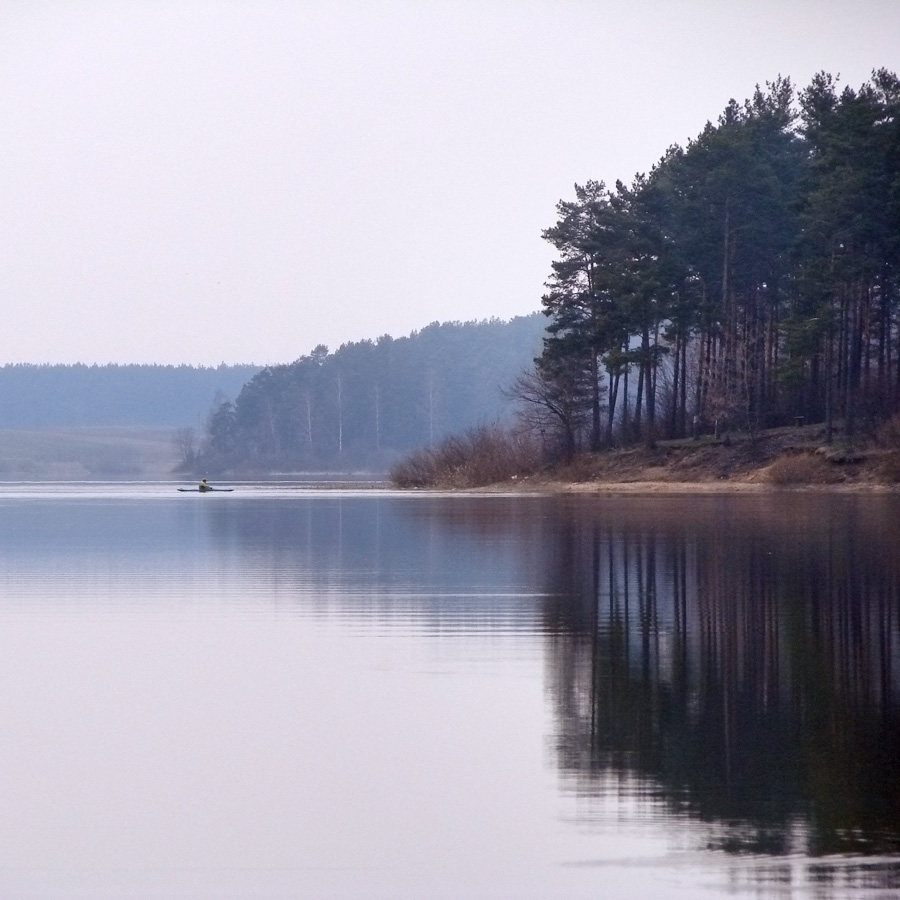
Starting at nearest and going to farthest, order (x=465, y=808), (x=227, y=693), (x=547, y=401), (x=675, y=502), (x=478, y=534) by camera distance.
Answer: (x=465, y=808)
(x=227, y=693)
(x=478, y=534)
(x=675, y=502)
(x=547, y=401)

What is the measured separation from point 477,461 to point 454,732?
68.4m

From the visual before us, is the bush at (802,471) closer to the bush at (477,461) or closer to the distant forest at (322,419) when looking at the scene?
the bush at (477,461)

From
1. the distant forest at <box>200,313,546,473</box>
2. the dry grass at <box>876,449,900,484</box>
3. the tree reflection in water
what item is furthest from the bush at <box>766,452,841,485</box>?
the distant forest at <box>200,313,546,473</box>

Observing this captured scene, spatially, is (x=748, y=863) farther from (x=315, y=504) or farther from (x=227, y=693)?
(x=315, y=504)

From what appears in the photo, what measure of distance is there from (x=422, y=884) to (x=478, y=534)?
28414 mm

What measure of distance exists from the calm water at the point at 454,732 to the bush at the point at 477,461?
52904 millimetres

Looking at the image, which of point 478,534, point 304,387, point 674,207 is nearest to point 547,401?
point 674,207

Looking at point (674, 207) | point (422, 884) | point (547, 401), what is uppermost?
point (674, 207)

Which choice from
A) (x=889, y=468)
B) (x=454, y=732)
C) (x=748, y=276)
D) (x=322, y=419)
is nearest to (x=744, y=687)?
(x=454, y=732)

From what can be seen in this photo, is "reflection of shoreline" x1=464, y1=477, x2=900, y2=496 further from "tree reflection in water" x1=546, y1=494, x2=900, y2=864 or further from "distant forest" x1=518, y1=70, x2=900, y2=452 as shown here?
"tree reflection in water" x1=546, y1=494, x2=900, y2=864

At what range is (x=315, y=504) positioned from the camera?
197 feet

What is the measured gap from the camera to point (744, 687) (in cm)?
1305

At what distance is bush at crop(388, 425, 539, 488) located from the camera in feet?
256

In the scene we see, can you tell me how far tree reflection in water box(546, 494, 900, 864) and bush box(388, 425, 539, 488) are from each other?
50.2 m
